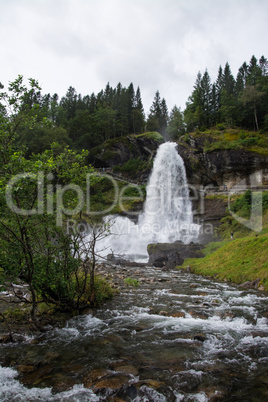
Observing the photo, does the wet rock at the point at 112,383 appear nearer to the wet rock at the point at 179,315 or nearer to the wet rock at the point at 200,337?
the wet rock at the point at 200,337

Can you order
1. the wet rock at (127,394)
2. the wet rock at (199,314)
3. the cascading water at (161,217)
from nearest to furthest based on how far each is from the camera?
1. the wet rock at (127,394)
2. the wet rock at (199,314)
3. the cascading water at (161,217)

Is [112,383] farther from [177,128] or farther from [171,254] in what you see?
[177,128]

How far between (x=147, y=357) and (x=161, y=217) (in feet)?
107

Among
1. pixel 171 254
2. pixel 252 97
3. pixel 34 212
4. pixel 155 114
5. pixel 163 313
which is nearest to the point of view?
pixel 34 212

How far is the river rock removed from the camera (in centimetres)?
2456

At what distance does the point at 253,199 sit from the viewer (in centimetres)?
2995

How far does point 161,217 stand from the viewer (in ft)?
126

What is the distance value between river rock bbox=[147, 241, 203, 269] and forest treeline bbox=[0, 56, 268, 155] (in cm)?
2959

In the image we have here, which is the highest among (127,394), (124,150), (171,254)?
(124,150)

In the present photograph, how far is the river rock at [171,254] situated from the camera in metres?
24.6

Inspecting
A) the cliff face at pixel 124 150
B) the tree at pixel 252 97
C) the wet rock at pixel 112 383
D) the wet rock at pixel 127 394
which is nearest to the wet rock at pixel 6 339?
the wet rock at pixel 112 383

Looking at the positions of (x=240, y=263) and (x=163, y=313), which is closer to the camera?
(x=163, y=313)

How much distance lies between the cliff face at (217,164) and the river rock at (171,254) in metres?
17.9

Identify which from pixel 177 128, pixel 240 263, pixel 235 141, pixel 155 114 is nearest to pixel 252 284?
pixel 240 263
